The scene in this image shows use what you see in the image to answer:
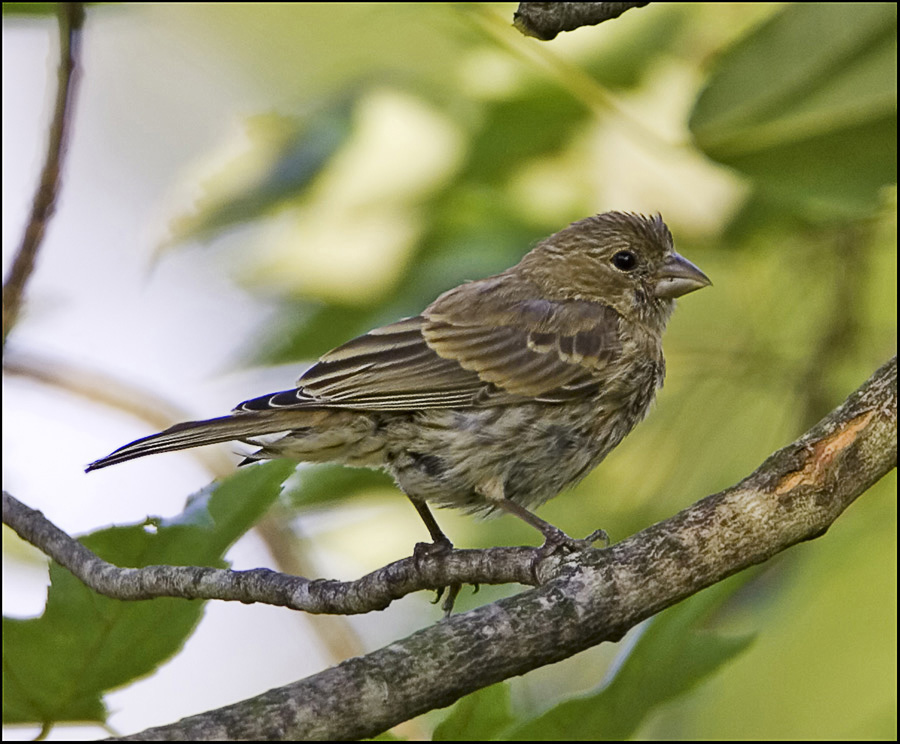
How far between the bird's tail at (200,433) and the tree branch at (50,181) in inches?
17.4

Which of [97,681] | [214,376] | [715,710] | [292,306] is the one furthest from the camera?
[292,306]

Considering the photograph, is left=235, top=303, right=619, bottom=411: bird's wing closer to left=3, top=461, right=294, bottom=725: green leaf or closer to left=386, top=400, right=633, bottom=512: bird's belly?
left=386, top=400, right=633, bottom=512: bird's belly

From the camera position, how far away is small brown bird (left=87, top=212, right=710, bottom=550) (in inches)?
138

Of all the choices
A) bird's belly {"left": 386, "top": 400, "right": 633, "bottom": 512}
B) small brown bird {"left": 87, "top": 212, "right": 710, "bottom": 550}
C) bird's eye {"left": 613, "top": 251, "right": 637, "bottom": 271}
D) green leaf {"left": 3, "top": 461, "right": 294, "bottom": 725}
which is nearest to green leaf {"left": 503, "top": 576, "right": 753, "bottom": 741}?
green leaf {"left": 3, "top": 461, "right": 294, "bottom": 725}

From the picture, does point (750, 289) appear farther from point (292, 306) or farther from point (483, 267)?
point (292, 306)

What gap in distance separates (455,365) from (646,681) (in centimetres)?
170

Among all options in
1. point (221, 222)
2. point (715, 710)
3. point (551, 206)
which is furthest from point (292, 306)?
point (715, 710)

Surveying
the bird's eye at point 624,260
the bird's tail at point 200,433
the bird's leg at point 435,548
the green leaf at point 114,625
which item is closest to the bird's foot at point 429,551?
the bird's leg at point 435,548

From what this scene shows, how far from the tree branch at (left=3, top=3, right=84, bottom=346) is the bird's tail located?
442 millimetres

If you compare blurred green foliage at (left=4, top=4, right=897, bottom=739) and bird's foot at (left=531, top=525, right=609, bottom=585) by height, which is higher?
blurred green foliage at (left=4, top=4, right=897, bottom=739)

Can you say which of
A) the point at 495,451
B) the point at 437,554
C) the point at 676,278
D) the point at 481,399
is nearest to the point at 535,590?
the point at 437,554

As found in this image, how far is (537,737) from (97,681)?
0.81 metres

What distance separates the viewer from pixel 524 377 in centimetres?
381

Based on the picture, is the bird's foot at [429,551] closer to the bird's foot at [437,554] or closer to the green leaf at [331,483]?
the bird's foot at [437,554]
